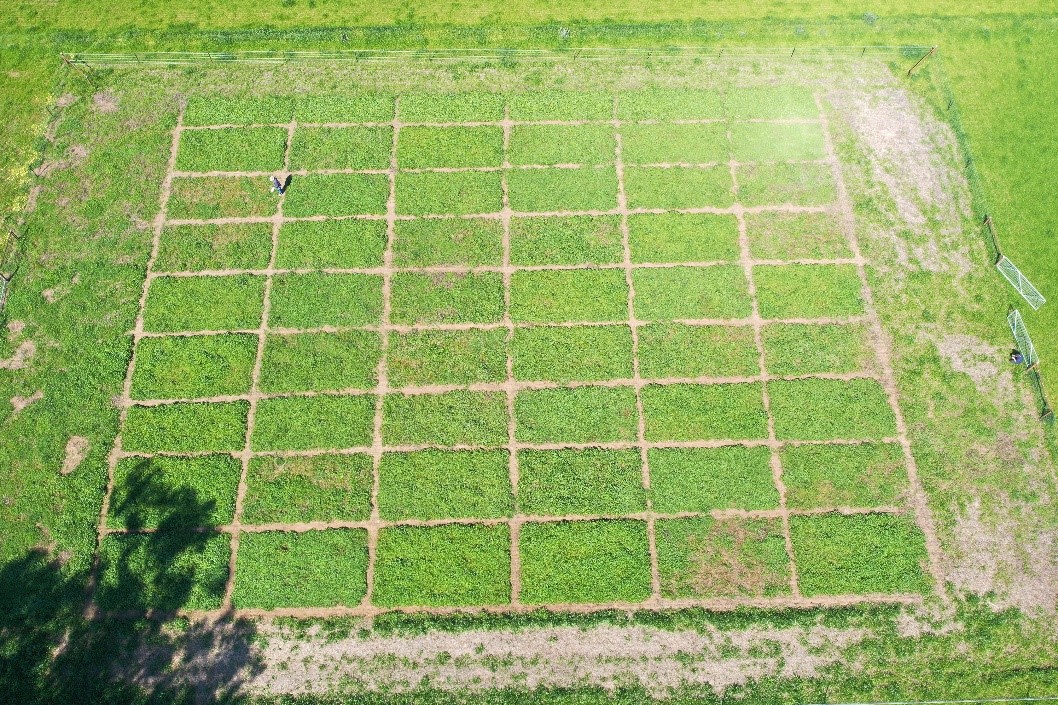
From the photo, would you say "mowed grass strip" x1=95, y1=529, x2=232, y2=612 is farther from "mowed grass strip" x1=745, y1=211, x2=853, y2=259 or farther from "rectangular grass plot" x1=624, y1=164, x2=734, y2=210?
"mowed grass strip" x1=745, y1=211, x2=853, y2=259

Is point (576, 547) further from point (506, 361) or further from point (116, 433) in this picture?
point (116, 433)

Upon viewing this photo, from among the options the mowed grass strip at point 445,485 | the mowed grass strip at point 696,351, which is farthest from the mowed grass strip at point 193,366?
the mowed grass strip at point 696,351

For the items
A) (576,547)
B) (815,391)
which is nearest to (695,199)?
(815,391)

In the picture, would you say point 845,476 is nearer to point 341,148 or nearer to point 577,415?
point 577,415

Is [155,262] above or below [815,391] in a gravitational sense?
above

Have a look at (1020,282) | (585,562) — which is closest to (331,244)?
(585,562)

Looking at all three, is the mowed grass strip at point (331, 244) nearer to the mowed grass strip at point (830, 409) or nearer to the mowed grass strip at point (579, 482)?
the mowed grass strip at point (579, 482)

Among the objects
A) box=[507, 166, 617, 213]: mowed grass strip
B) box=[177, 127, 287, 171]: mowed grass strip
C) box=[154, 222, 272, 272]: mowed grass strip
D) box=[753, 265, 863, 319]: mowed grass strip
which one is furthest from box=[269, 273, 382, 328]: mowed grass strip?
box=[753, 265, 863, 319]: mowed grass strip

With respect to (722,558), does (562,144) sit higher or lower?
higher
